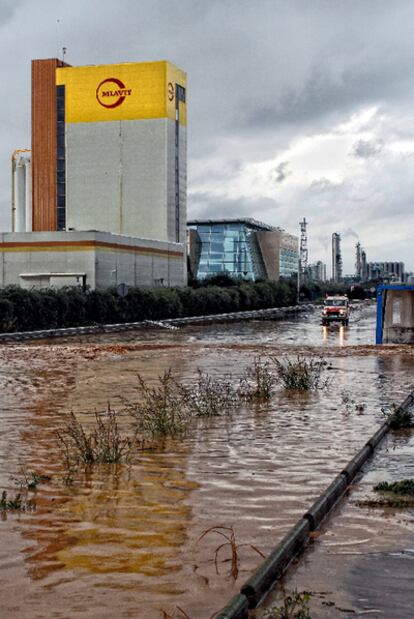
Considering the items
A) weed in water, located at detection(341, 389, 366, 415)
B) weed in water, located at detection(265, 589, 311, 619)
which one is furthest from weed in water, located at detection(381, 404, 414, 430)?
weed in water, located at detection(265, 589, 311, 619)

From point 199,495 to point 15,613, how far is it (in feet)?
12.3

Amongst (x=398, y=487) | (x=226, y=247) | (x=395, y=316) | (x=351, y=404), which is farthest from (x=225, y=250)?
(x=398, y=487)

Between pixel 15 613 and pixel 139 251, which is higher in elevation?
pixel 139 251

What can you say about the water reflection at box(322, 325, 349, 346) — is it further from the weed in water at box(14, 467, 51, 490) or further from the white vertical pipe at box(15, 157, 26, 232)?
the white vertical pipe at box(15, 157, 26, 232)

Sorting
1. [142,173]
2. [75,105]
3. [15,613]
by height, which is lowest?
[15,613]

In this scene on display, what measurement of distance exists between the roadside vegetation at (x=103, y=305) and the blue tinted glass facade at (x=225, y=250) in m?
87.1

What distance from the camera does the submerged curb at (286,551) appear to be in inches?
226

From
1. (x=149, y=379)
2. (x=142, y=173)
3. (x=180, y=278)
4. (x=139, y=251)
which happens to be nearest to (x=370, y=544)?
(x=149, y=379)

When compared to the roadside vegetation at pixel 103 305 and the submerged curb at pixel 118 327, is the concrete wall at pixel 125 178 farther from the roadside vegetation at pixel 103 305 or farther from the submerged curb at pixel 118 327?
the submerged curb at pixel 118 327

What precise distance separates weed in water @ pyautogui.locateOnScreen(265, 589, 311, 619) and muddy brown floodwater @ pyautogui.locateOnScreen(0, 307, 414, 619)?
0.46 meters

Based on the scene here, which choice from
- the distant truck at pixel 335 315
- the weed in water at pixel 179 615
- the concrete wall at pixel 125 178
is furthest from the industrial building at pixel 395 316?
the concrete wall at pixel 125 178

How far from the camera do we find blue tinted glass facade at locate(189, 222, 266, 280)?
182 metres

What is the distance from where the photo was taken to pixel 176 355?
3409cm

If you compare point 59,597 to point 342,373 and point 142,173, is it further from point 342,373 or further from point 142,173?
point 142,173
